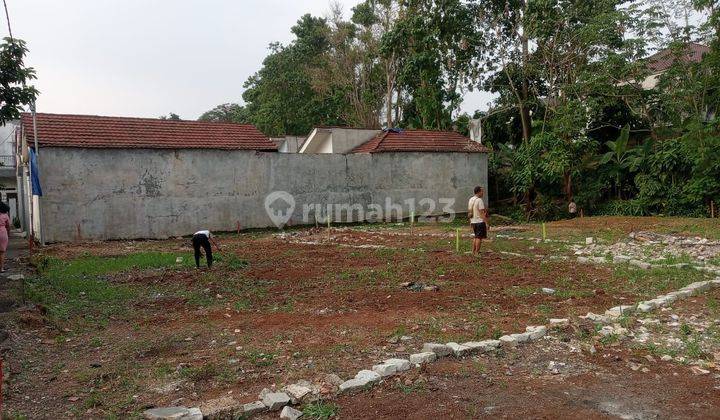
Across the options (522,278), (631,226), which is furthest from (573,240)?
(522,278)

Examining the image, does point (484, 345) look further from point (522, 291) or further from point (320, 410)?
point (522, 291)

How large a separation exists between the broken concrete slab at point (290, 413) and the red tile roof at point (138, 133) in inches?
648

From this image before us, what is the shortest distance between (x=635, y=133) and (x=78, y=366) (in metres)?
23.8

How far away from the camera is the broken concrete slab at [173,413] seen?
4004 mm

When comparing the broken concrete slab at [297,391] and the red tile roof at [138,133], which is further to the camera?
the red tile roof at [138,133]

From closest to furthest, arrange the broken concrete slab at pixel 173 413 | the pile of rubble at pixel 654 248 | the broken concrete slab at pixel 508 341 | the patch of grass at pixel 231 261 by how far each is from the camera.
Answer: the broken concrete slab at pixel 173 413, the broken concrete slab at pixel 508 341, the pile of rubble at pixel 654 248, the patch of grass at pixel 231 261

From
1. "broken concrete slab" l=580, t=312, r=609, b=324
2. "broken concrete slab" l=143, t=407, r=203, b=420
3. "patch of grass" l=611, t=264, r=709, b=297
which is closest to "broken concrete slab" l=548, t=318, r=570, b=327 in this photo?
"broken concrete slab" l=580, t=312, r=609, b=324

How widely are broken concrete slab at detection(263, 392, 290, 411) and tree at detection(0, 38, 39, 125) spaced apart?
294 inches

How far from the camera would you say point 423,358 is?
5145 mm

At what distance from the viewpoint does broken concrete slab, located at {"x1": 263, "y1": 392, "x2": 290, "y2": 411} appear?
425cm

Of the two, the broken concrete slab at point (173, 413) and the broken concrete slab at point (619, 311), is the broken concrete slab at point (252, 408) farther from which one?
the broken concrete slab at point (619, 311)

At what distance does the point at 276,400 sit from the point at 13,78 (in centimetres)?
771

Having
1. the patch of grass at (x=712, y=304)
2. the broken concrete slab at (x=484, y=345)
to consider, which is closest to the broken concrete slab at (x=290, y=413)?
the broken concrete slab at (x=484, y=345)

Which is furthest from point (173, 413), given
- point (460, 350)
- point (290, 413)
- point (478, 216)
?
point (478, 216)
